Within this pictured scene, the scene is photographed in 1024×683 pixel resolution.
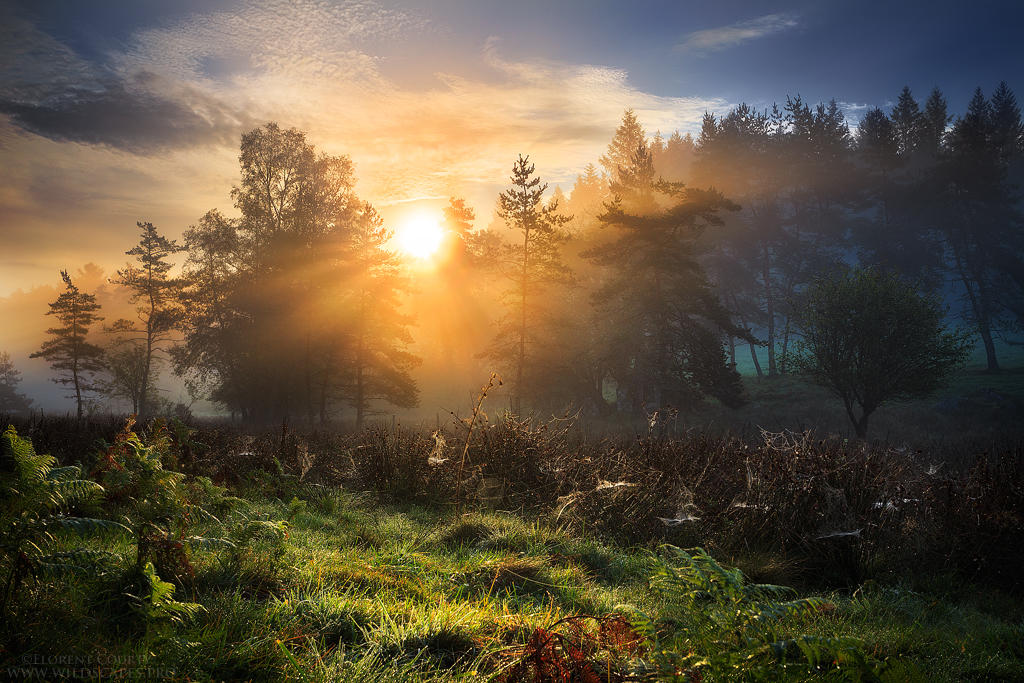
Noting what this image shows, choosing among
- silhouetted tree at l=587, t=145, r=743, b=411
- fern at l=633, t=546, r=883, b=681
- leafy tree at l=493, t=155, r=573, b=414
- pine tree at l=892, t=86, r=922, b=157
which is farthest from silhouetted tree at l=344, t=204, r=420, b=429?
pine tree at l=892, t=86, r=922, b=157

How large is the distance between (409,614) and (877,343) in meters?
26.4

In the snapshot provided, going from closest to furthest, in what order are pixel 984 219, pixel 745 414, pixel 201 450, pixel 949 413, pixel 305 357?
1. pixel 201 450
2. pixel 305 357
3. pixel 949 413
4. pixel 745 414
5. pixel 984 219

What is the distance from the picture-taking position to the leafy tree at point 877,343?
23.5 meters

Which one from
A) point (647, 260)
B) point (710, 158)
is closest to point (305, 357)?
point (647, 260)

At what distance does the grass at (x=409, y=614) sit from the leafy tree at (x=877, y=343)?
21.3 meters

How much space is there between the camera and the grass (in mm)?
2490

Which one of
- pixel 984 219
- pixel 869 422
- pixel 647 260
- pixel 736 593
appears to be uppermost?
pixel 984 219

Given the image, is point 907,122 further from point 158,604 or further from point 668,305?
point 158,604

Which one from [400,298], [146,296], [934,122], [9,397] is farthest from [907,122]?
[9,397]

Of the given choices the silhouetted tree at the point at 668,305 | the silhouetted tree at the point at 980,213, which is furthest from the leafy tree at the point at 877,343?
the silhouetted tree at the point at 980,213

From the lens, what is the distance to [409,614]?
134 inches

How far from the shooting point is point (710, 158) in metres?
58.2

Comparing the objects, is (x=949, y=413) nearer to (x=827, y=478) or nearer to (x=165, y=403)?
(x=827, y=478)

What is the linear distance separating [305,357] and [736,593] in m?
28.2
